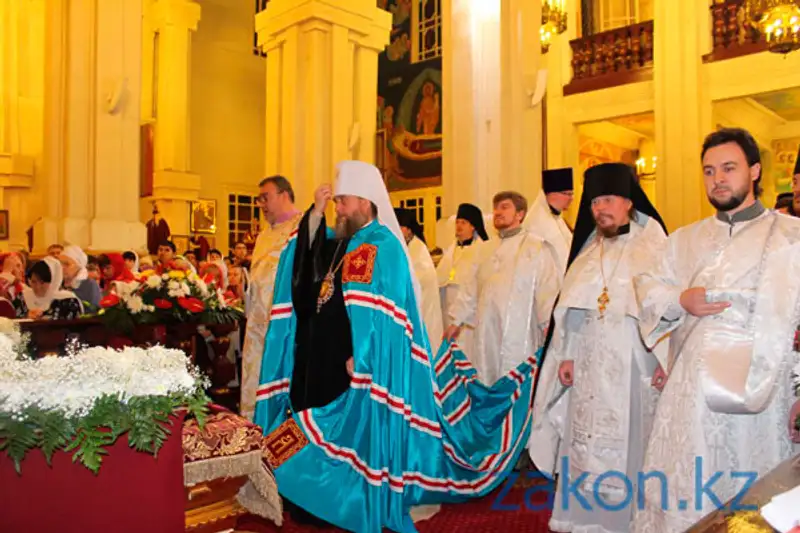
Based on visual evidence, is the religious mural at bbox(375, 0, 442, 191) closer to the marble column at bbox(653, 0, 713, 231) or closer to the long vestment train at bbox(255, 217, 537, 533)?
the marble column at bbox(653, 0, 713, 231)

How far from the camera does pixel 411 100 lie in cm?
2241

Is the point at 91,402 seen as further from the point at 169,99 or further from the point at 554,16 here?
the point at 169,99

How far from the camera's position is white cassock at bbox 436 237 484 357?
6.13 m

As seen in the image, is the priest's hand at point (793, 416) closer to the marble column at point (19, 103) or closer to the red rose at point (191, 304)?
the red rose at point (191, 304)

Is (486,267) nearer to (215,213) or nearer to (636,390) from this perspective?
(636,390)

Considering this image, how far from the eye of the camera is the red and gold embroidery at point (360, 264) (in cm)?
435

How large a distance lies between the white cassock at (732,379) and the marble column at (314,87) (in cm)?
816

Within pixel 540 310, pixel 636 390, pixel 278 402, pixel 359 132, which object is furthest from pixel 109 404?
pixel 359 132

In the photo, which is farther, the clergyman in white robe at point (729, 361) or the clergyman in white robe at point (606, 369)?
the clergyman in white robe at point (606, 369)

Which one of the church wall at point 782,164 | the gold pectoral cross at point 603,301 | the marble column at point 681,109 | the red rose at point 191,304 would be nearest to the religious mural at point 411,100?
the church wall at point 782,164

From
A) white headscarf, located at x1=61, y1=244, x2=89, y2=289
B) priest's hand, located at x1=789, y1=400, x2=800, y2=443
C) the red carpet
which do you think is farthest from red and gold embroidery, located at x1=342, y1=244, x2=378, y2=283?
white headscarf, located at x1=61, y1=244, x2=89, y2=289

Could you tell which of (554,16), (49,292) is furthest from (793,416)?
(554,16)

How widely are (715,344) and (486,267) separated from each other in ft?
9.55

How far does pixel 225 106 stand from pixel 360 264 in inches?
654
